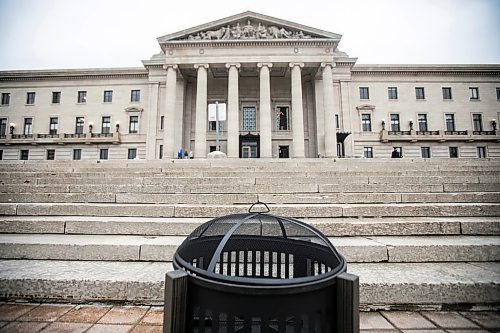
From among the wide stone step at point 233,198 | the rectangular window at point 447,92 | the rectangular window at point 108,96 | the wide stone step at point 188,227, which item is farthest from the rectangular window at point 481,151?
the rectangular window at point 108,96

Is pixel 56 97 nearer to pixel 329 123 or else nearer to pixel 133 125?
pixel 133 125

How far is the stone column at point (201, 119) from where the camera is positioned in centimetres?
2645

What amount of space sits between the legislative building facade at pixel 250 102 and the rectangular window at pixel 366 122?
0.13m

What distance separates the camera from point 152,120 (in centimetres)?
3203

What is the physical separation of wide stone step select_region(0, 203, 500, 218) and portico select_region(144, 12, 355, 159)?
20.8 metres

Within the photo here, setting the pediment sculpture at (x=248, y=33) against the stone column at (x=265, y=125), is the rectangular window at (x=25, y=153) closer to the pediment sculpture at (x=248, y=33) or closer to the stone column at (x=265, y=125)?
the pediment sculpture at (x=248, y=33)

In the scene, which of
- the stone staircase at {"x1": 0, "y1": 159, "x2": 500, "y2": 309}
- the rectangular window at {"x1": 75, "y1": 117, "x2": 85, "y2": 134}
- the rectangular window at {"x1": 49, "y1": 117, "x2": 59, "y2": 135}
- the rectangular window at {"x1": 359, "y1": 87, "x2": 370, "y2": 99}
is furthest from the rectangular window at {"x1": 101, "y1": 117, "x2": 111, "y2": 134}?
the rectangular window at {"x1": 359, "y1": 87, "x2": 370, "y2": 99}

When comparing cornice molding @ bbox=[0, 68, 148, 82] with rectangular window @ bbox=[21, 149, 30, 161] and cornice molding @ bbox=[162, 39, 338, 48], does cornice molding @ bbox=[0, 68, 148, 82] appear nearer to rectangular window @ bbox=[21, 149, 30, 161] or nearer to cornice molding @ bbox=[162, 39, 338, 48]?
cornice molding @ bbox=[162, 39, 338, 48]

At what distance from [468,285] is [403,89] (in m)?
38.0

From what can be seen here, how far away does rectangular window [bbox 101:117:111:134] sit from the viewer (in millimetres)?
34062

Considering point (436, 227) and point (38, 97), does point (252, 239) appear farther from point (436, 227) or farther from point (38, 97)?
point (38, 97)

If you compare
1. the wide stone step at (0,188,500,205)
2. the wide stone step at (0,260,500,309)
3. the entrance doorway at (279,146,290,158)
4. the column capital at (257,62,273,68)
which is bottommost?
the wide stone step at (0,260,500,309)

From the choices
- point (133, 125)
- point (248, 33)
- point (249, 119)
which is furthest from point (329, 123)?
point (133, 125)

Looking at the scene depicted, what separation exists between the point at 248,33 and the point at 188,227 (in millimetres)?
28849
